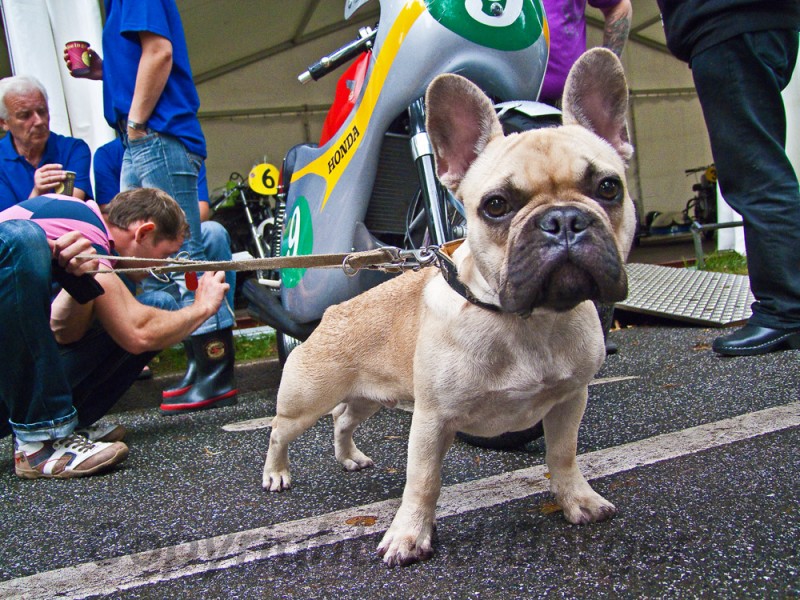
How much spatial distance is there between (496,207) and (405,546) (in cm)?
85

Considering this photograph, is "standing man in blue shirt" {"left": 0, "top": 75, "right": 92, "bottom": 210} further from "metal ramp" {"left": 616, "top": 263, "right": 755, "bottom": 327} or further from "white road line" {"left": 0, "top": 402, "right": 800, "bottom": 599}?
"metal ramp" {"left": 616, "top": 263, "right": 755, "bottom": 327}

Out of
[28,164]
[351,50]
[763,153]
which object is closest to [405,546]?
[351,50]

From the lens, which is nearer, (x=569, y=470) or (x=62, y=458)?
(x=569, y=470)

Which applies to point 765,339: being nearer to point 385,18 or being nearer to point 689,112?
point 385,18

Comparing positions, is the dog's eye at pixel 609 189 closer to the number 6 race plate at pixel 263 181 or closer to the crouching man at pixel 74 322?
the crouching man at pixel 74 322

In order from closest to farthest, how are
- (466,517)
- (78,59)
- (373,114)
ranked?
(466,517), (373,114), (78,59)

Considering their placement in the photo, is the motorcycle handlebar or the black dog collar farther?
the motorcycle handlebar

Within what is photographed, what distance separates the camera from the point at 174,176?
12.4ft

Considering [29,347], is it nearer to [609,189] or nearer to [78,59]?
[609,189]

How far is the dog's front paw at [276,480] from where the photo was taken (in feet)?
7.52

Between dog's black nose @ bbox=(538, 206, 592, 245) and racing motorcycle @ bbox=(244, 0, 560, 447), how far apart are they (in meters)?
0.96

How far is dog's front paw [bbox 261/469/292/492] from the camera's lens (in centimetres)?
229

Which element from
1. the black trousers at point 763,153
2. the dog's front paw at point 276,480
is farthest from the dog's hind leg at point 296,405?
the black trousers at point 763,153

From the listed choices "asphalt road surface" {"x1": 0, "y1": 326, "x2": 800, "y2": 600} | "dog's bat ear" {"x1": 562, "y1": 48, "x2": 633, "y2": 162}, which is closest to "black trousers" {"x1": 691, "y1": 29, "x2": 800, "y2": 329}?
"asphalt road surface" {"x1": 0, "y1": 326, "x2": 800, "y2": 600}
